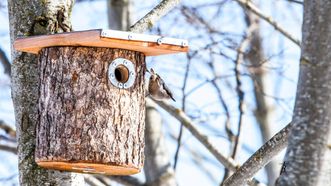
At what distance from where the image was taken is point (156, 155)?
541 centimetres

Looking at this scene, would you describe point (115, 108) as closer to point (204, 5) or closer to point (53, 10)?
point (53, 10)

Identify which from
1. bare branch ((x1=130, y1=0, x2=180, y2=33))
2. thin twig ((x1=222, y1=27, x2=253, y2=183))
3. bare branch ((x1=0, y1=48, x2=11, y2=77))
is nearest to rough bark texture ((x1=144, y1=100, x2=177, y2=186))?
thin twig ((x1=222, y1=27, x2=253, y2=183))

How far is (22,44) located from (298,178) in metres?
1.52

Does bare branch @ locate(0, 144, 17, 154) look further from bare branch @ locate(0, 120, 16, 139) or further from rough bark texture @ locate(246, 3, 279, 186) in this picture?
rough bark texture @ locate(246, 3, 279, 186)

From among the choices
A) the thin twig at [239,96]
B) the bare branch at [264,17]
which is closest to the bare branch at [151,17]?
the thin twig at [239,96]

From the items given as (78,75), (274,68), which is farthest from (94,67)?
(274,68)

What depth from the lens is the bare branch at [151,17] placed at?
3399 mm

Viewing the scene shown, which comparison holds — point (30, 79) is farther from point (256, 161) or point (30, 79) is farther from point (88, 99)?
point (256, 161)

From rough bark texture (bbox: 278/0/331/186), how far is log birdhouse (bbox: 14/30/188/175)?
114 centimetres

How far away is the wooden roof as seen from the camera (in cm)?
303

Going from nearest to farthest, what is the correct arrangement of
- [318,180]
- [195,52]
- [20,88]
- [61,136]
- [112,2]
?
1. [318,180]
2. [61,136]
3. [20,88]
4. [195,52]
5. [112,2]

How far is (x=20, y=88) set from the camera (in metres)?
3.32

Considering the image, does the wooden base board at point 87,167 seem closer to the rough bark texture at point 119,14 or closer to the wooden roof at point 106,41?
the wooden roof at point 106,41

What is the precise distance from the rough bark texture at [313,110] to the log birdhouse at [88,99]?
3.74ft
